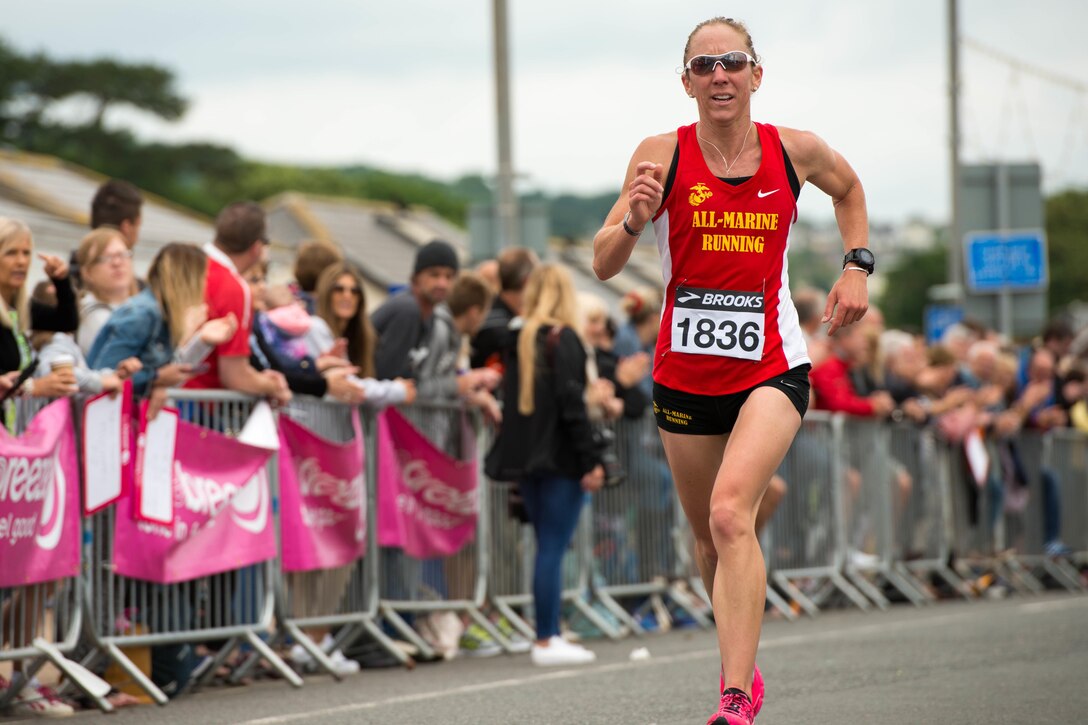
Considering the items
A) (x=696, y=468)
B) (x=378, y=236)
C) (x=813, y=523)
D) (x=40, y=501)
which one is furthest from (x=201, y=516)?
(x=378, y=236)

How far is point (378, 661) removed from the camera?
10180mm

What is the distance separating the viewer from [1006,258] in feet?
72.5

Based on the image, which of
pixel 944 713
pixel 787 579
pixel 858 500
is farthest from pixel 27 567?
pixel 858 500

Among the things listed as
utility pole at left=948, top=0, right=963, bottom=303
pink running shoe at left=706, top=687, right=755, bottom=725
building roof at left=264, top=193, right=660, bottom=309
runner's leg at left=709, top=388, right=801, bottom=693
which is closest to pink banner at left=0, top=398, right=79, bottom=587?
runner's leg at left=709, top=388, right=801, bottom=693

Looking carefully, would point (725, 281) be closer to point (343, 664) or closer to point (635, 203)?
point (635, 203)

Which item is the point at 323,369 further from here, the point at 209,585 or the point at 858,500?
the point at 858,500

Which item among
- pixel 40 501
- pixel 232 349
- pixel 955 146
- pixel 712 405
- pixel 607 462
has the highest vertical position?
pixel 955 146

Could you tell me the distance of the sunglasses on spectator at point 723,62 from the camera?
6.32 m

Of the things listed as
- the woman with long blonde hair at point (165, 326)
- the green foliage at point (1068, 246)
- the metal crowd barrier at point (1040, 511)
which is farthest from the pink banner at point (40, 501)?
the green foliage at point (1068, 246)

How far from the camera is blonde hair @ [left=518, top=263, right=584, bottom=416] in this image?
10586 mm

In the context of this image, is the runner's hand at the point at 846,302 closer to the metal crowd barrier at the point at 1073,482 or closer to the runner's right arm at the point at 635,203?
the runner's right arm at the point at 635,203

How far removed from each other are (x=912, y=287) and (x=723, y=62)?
106 m

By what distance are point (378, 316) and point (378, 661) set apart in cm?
219

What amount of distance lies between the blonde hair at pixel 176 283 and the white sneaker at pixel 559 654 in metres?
2.81
